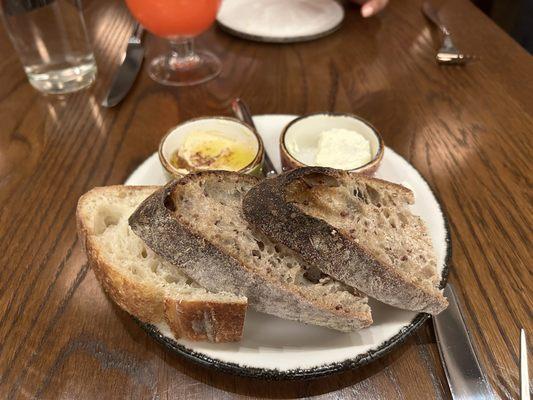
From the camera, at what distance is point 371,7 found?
102 inches

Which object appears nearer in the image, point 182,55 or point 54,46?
point 54,46

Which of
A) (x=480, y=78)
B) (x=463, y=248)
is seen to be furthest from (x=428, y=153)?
(x=480, y=78)

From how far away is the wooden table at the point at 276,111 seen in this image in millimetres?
1132

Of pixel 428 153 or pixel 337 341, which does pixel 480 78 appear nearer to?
pixel 428 153

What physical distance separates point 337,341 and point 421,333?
0.26 metres

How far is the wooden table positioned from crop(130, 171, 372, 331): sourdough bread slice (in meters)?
0.19

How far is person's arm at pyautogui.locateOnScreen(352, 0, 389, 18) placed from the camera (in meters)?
2.57

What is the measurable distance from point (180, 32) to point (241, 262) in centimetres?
148

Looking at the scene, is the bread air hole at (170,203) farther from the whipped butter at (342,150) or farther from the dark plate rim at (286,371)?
the whipped butter at (342,150)

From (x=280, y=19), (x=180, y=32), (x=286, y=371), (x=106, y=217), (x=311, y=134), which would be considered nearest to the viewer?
(x=286, y=371)

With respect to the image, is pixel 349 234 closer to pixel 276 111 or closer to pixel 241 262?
pixel 241 262

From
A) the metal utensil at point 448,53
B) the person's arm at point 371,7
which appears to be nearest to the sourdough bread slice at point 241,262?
the metal utensil at point 448,53

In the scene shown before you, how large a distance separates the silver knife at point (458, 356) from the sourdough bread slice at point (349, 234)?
8 centimetres

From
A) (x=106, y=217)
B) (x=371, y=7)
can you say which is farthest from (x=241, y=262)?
(x=371, y=7)
